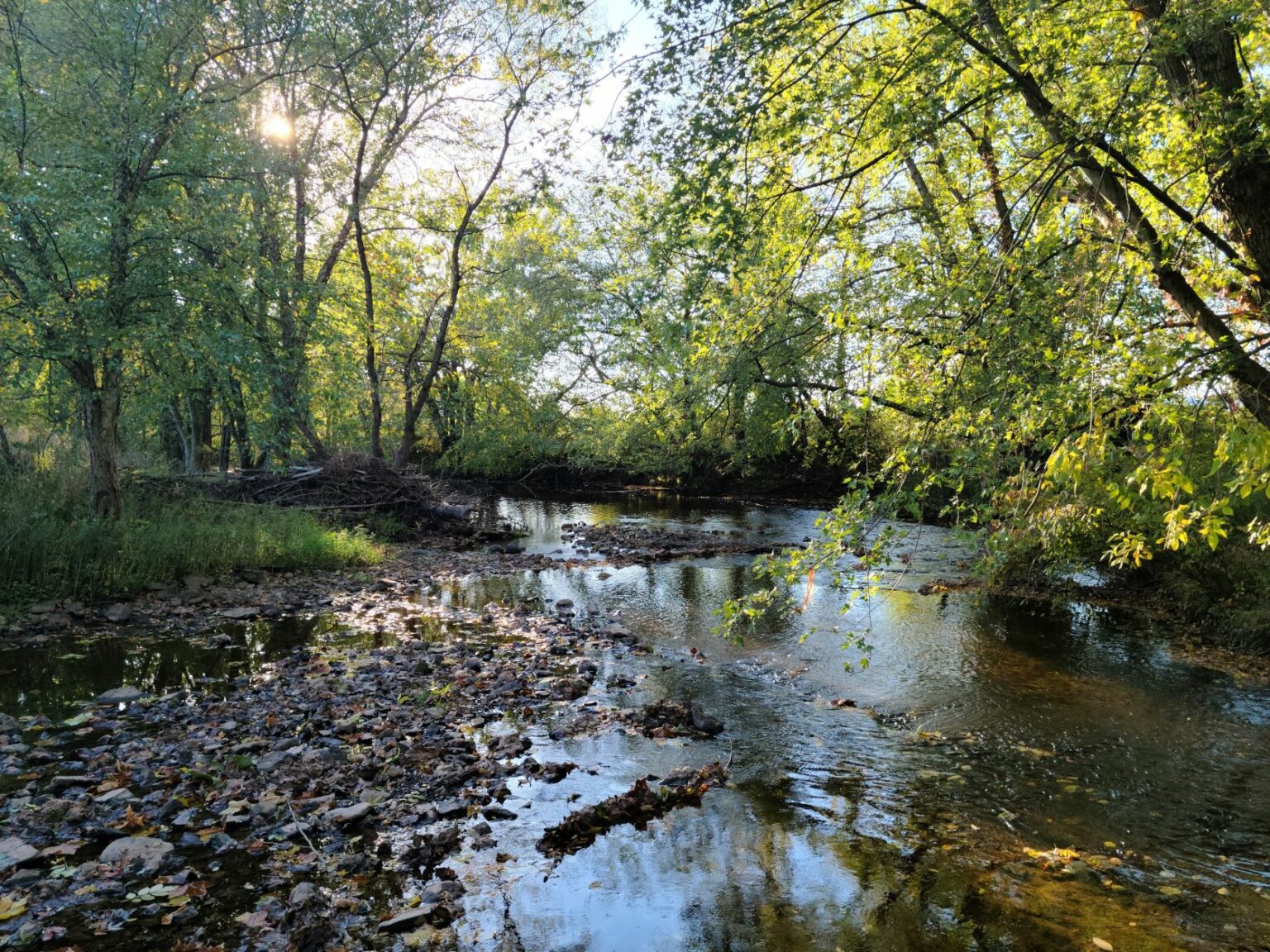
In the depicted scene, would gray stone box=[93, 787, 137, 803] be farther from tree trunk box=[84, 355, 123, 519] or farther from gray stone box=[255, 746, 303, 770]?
tree trunk box=[84, 355, 123, 519]

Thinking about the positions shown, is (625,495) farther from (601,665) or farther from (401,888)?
(401,888)

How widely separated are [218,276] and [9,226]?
259 cm

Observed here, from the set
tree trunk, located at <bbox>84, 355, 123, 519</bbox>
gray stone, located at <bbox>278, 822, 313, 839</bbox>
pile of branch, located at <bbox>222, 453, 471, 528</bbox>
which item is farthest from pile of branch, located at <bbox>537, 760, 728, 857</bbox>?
pile of branch, located at <bbox>222, 453, 471, 528</bbox>

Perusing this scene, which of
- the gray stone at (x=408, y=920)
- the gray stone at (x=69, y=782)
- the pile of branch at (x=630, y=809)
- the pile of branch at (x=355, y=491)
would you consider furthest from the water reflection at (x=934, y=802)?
the pile of branch at (x=355, y=491)

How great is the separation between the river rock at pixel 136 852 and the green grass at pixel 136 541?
7.40m

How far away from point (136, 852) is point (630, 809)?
3203 millimetres

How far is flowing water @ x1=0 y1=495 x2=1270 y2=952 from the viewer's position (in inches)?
171

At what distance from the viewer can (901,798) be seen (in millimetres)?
5988

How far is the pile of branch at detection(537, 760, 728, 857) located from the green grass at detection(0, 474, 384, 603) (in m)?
9.22

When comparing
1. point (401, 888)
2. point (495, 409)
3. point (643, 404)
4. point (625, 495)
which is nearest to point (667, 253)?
point (643, 404)

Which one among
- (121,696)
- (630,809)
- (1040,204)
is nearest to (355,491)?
(121,696)

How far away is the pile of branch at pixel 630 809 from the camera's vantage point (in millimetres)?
5105

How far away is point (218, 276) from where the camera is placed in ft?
39.1

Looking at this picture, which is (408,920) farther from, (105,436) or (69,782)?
(105,436)
